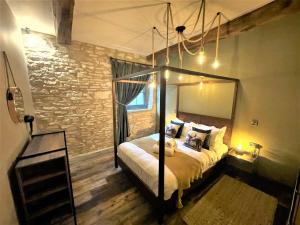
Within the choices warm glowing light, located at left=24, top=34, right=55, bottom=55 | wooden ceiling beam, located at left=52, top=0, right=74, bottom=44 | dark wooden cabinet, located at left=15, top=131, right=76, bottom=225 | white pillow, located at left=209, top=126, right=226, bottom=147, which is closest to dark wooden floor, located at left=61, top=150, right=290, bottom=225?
dark wooden cabinet, located at left=15, top=131, right=76, bottom=225

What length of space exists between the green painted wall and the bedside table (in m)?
0.23

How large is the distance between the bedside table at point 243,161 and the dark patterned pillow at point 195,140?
0.73 metres

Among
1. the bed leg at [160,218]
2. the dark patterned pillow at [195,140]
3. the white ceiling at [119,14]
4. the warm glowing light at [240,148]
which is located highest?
the white ceiling at [119,14]

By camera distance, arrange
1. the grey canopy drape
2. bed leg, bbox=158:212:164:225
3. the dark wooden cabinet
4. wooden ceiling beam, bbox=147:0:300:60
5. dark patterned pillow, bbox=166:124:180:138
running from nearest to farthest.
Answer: the dark wooden cabinet → wooden ceiling beam, bbox=147:0:300:60 → bed leg, bbox=158:212:164:225 → dark patterned pillow, bbox=166:124:180:138 → the grey canopy drape

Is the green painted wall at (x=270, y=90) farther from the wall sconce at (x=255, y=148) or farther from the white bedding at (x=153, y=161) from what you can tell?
the white bedding at (x=153, y=161)

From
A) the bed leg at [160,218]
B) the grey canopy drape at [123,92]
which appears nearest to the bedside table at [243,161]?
the bed leg at [160,218]

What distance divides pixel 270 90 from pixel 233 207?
204 cm

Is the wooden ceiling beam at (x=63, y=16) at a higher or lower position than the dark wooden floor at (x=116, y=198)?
higher

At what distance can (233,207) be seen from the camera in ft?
6.26

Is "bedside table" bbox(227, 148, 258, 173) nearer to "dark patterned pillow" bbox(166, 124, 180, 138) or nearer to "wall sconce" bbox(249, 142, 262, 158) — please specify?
"wall sconce" bbox(249, 142, 262, 158)

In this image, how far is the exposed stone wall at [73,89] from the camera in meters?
2.52

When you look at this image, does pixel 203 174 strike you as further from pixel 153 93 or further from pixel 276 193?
pixel 153 93

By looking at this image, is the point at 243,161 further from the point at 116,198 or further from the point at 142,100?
the point at 142,100

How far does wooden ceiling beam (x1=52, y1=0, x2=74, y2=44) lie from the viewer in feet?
4.70
